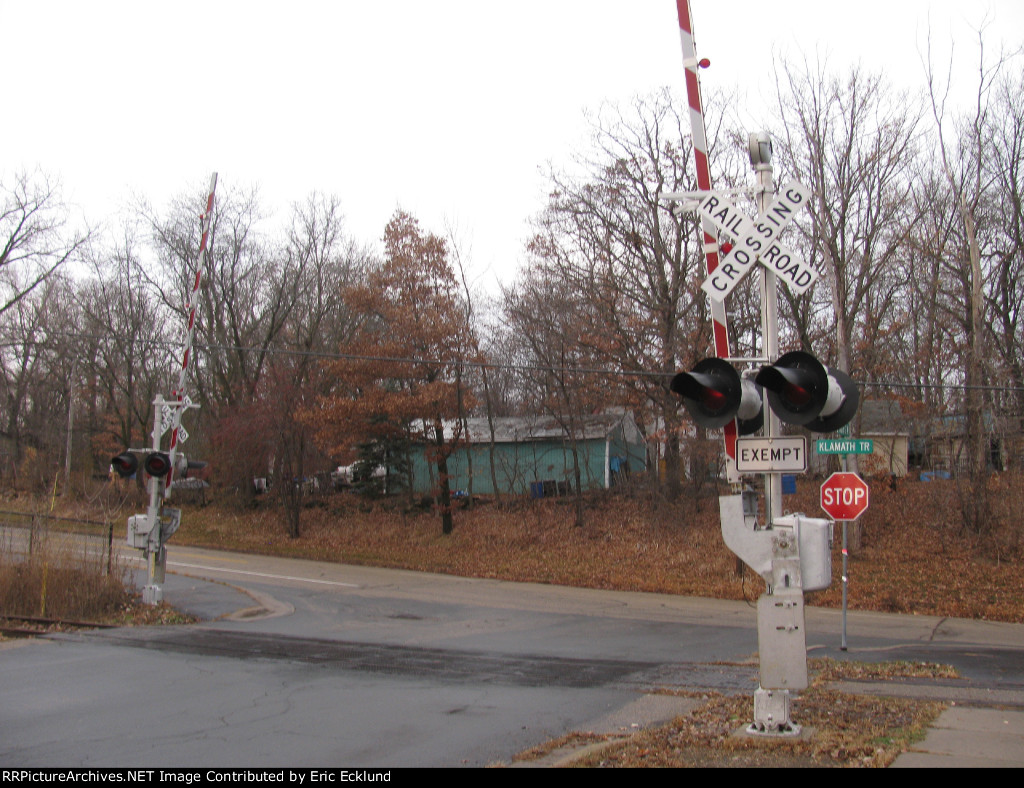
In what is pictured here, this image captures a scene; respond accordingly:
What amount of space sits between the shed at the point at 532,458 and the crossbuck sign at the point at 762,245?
27.6m

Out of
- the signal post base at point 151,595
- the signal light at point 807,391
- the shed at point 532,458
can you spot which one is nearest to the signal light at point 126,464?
the signal post base at point 151,595

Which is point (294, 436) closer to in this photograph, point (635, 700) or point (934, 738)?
point (635, 700)

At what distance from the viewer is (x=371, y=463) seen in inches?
1464

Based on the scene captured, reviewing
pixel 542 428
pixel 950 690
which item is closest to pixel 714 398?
pixel 950 690

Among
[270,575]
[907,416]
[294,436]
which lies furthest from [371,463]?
[907,416]

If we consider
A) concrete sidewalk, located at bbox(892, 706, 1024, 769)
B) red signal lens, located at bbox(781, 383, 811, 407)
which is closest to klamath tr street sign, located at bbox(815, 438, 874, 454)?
concrete sidewalk, located at bbox(892, 706, 1024, 769)

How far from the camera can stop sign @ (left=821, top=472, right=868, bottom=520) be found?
13.7 m

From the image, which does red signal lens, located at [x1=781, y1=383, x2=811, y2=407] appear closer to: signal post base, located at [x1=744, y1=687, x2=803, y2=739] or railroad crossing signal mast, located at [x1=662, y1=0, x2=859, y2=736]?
railroad crossing signal mast, located at [x1=662, y1=0, x2=859, y2=736]

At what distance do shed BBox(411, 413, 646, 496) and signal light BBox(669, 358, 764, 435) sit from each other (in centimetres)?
2769

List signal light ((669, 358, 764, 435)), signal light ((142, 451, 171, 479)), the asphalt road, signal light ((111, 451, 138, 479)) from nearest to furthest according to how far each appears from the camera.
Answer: signal light ((669, 358, 764, 435))
the asphalt road
signal light ((111, 451, 138, 479))
signal light ((142, 451, 171, 479))

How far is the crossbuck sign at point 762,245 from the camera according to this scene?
6562 millimetres

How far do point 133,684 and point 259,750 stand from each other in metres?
3.77

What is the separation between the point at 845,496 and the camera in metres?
13.8

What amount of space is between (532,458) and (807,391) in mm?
33023
